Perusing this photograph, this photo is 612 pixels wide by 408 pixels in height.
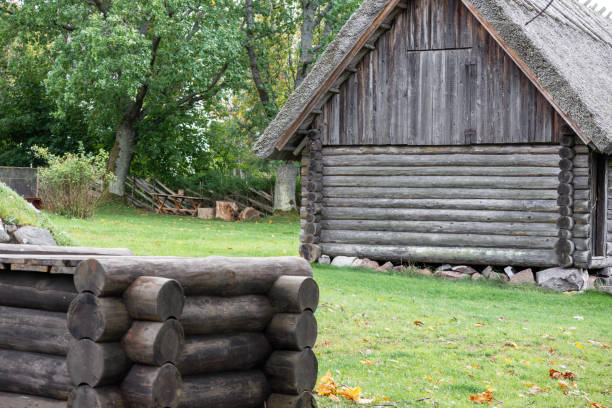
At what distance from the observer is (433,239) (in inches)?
623

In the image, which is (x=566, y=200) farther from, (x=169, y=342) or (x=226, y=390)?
(x=169, y=342)

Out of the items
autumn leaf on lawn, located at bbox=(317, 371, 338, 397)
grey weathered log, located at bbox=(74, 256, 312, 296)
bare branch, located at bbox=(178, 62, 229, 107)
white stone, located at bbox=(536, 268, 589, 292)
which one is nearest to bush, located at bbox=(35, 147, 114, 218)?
bare branch, located at bbox=(178, 62, 229, 107)

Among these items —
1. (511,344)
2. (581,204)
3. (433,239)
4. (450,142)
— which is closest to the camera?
(511,344)

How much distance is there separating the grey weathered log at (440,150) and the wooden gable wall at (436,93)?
169mm

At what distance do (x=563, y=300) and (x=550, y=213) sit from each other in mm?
2052

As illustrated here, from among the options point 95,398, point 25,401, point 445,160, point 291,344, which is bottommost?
point 25,401

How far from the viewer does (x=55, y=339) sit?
4.95m

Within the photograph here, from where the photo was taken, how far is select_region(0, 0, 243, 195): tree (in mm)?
26125

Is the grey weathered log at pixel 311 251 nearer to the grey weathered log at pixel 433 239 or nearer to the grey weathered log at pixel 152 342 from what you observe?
the grey weathered log at pixel 433 239

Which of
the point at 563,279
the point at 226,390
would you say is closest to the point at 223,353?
the point at 226,390

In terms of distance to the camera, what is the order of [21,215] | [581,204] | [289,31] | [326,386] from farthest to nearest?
[289,31] < [581,204] < [21,215] < [326,386]

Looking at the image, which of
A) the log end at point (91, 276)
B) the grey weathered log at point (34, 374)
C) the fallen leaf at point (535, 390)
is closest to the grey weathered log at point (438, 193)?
the fallen leaf at point (535, 390)

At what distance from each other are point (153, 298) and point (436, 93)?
11970mm

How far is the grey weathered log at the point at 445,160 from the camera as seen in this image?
49.3 feet
